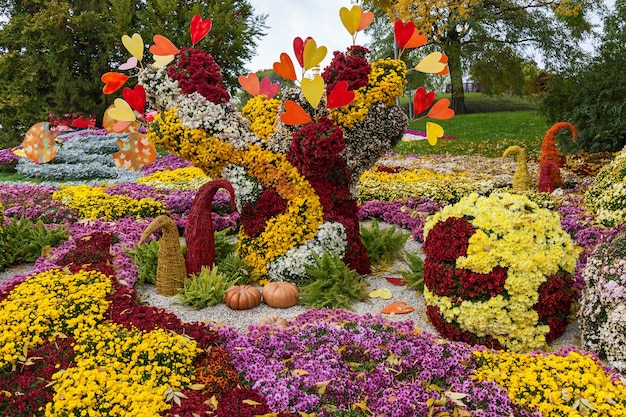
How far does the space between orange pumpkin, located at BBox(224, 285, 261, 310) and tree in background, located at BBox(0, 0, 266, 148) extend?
18.7 m

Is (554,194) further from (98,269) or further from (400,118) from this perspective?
(98,269)

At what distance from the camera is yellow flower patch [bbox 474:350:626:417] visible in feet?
9.65

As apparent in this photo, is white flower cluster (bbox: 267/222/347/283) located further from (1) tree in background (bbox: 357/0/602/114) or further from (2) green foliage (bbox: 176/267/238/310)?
(1) tree in background (bbox: 357/0/602/114)

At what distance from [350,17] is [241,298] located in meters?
2.73

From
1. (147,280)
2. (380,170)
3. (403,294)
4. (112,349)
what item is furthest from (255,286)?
(380,170)

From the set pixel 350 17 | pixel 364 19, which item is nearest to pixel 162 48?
pixel 350 17

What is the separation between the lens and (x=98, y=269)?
15.7 ft

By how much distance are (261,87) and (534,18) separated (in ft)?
62.3

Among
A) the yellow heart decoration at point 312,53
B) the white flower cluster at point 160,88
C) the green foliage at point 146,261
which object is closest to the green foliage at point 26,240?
the green foliage at point 146,261

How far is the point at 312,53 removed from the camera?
14.9ft

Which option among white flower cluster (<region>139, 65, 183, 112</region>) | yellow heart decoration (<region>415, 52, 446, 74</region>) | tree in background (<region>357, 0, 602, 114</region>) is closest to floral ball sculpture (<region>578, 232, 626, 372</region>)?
yellow heart decoration (<region>415, 52, 446, 74</region>)

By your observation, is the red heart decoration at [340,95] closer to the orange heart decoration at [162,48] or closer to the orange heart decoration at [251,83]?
the orange heart decoration at [251,83]

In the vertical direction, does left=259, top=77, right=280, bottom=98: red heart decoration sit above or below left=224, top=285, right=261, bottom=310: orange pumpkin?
above

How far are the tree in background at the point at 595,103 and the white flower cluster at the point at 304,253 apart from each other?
8490 mm
